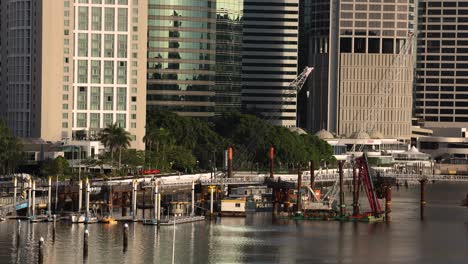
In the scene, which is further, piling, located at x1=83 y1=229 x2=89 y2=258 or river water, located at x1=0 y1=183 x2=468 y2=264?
river water, located at x1=0 y1=183 x2=468 y2=264

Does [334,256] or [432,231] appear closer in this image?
[334,256]

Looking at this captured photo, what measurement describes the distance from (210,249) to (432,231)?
33283mm

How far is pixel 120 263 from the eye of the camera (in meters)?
143

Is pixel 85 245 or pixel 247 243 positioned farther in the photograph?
pixel 247 243

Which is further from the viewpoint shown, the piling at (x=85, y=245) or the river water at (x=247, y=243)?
the river water at (x=247, y=243)

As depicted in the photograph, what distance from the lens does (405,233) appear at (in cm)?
17538

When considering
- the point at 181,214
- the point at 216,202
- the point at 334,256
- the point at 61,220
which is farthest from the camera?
the point at 216,202

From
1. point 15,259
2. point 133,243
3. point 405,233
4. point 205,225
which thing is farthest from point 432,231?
point 15,259

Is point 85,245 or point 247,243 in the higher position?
point 85,245

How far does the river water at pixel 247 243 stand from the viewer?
485 ft

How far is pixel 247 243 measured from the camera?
160500 mm

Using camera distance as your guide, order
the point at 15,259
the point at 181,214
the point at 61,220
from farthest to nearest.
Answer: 1. the point at 181,214
2. the point at 61,220
3. the point at 15,259

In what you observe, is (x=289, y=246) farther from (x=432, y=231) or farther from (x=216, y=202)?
(x=216, y=202)

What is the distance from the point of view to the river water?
14788cm
